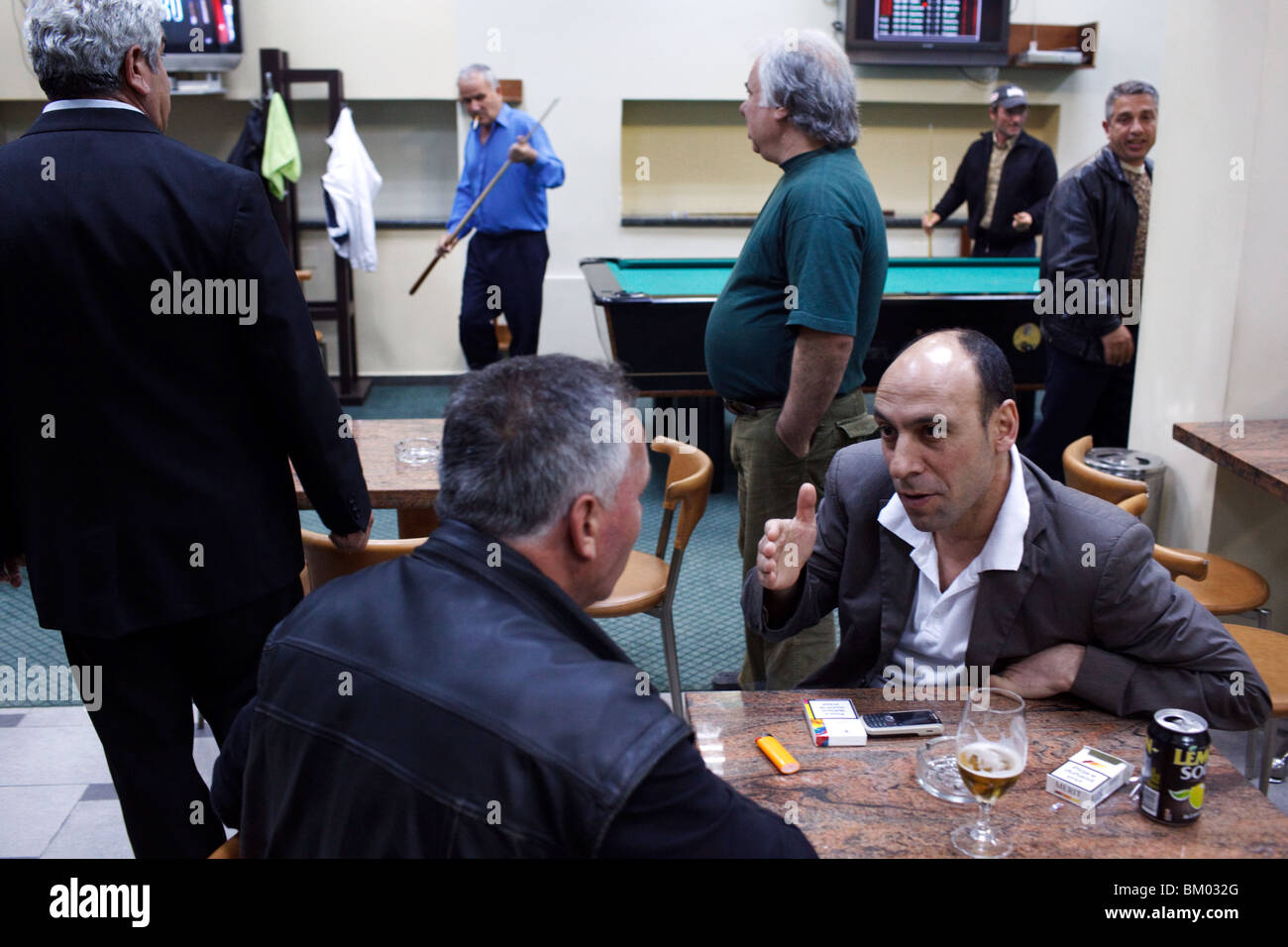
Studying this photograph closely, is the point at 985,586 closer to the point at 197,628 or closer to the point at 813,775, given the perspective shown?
the point at 813,775

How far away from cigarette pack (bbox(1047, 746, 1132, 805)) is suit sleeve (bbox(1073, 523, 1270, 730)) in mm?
166

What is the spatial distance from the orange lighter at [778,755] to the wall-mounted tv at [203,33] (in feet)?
19.1

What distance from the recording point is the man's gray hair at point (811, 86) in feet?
8.46

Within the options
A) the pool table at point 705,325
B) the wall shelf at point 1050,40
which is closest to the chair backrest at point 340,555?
the pool table at point 705,325

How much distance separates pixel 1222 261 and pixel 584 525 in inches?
110

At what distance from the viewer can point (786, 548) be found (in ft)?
5.84

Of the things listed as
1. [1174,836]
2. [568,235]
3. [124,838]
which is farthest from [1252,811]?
[568,235]

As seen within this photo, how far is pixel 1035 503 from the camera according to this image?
5.59ft

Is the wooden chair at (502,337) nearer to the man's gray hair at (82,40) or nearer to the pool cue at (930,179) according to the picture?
the pool cue at (930,179)

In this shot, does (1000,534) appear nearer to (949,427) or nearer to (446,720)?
(949,427)

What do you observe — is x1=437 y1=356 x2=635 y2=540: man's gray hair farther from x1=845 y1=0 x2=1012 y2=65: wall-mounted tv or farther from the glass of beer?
x1=845 y1=0 x2=1012 y2=65: wall-mounted tv

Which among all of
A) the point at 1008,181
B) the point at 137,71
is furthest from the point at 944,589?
the point at 1008,181

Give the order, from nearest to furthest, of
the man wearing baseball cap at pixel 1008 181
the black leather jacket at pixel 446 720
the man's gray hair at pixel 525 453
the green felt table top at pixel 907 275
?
the black leather jacket at pixel 446 720 < the man's gray hair at pixel 525 453 < the green felt table top at pixel 907 275 < the man wearing baseball cap at pixel 1008 181
